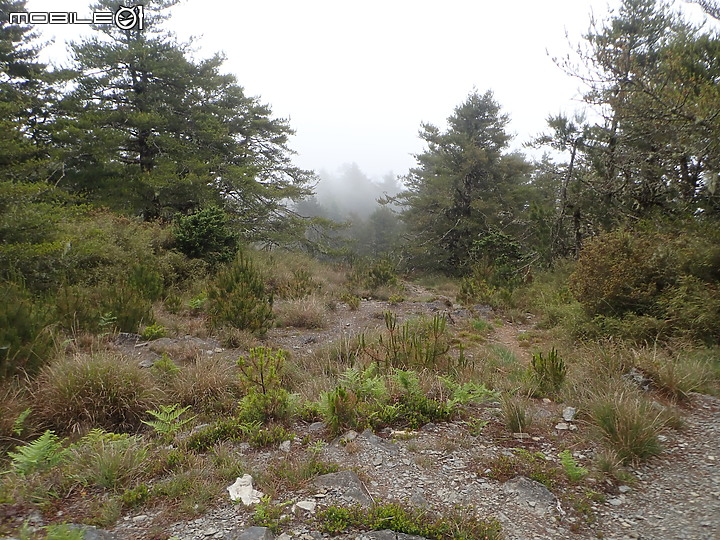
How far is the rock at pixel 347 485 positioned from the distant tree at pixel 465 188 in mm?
15653

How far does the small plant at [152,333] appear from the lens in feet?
18.8

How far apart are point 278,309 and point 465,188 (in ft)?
44.7

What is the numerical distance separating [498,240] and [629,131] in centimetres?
527

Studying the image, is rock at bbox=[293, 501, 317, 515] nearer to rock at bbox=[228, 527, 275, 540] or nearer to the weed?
the weed

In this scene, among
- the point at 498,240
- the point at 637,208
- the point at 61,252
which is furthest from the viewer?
the point at 498,240

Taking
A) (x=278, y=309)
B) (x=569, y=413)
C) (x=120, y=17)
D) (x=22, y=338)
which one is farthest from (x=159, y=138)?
(x=569, y=413)

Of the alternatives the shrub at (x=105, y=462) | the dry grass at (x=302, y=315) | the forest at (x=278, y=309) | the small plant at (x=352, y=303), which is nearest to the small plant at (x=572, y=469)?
the forest at (x=278, y=309)

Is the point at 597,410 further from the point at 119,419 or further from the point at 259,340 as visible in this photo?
the point at 259,340

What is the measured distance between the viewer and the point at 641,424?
3041 mm

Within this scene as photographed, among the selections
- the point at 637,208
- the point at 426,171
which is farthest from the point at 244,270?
the point at 426,171

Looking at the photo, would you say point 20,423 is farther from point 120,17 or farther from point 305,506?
point 120,17

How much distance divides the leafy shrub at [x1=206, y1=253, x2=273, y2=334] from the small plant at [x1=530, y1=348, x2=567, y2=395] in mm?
4134

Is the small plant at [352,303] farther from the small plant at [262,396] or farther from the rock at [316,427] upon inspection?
the rock at [316,427]

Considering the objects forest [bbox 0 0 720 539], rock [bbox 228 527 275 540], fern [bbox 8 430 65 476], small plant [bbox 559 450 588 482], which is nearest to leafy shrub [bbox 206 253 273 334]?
forest [bbox 0 0 720 539]
